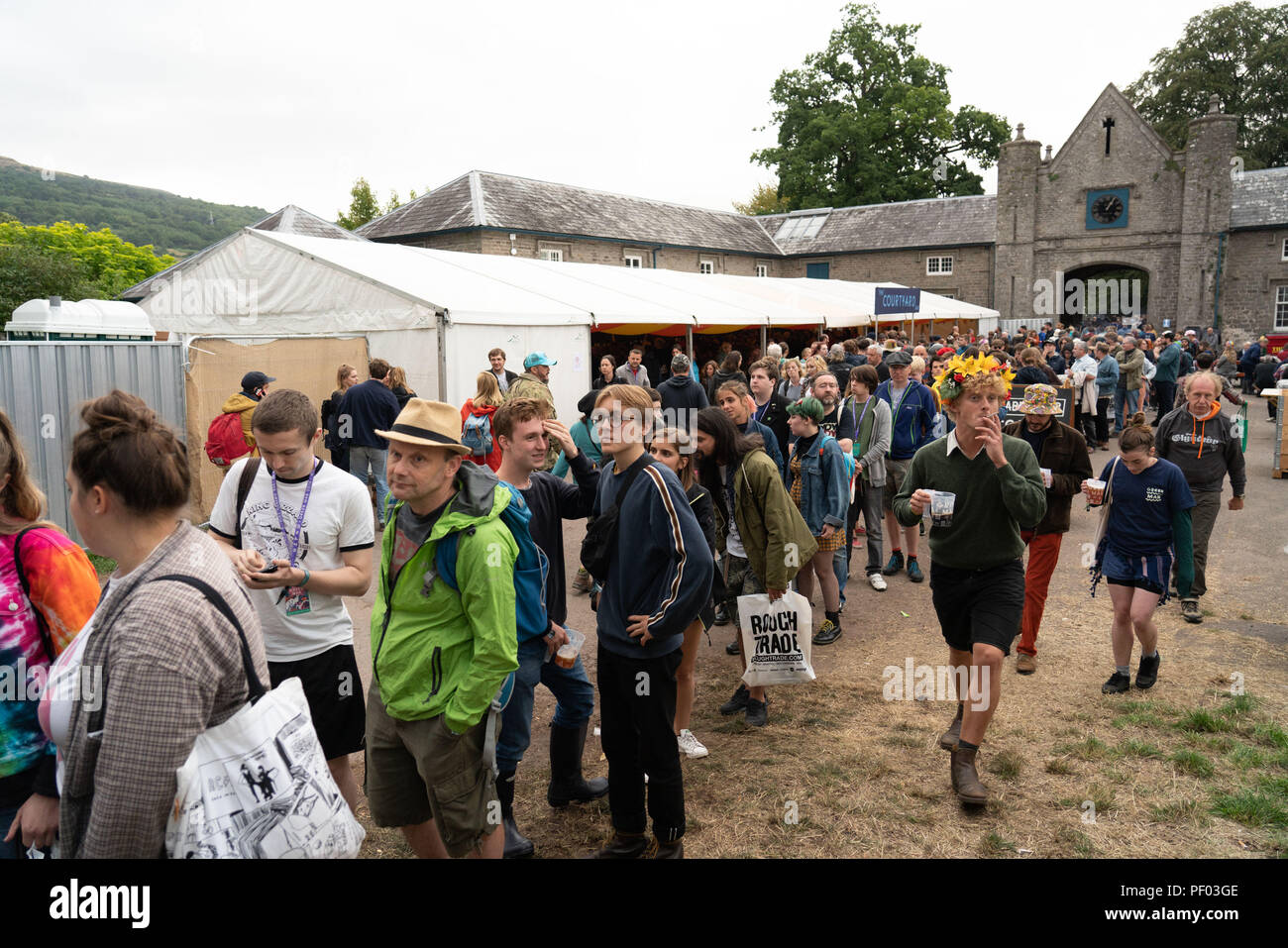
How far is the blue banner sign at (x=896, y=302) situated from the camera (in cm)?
2117

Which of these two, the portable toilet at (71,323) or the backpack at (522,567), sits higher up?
the portable toilet at (71,323)

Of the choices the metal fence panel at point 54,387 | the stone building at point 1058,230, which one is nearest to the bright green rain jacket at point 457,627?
the metal fence panel at point 54,387

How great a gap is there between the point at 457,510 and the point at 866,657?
4.14 metres

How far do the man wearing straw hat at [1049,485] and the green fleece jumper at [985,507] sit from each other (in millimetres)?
1556

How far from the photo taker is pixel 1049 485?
5453 millimetres

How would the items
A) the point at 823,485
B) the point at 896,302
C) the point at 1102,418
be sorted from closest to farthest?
the point at 823,485, the point at 1102,418, the point at 896,302

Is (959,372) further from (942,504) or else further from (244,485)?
(244,485)

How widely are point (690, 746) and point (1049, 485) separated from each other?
9.88 feet

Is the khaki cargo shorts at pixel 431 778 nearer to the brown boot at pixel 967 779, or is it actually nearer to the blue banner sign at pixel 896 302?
the brown boot at pixel 967 779

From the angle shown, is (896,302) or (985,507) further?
(896,302)

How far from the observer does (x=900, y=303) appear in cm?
2145

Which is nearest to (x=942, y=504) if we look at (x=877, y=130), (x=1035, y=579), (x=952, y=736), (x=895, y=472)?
(x=952, y=736)

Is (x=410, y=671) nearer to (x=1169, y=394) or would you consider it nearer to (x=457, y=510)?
(x=457, y=510)

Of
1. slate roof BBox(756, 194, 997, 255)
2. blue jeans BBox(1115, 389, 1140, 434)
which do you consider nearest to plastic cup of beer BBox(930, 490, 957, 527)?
blue jeans BBox(1115, 389, 1140, 434)
